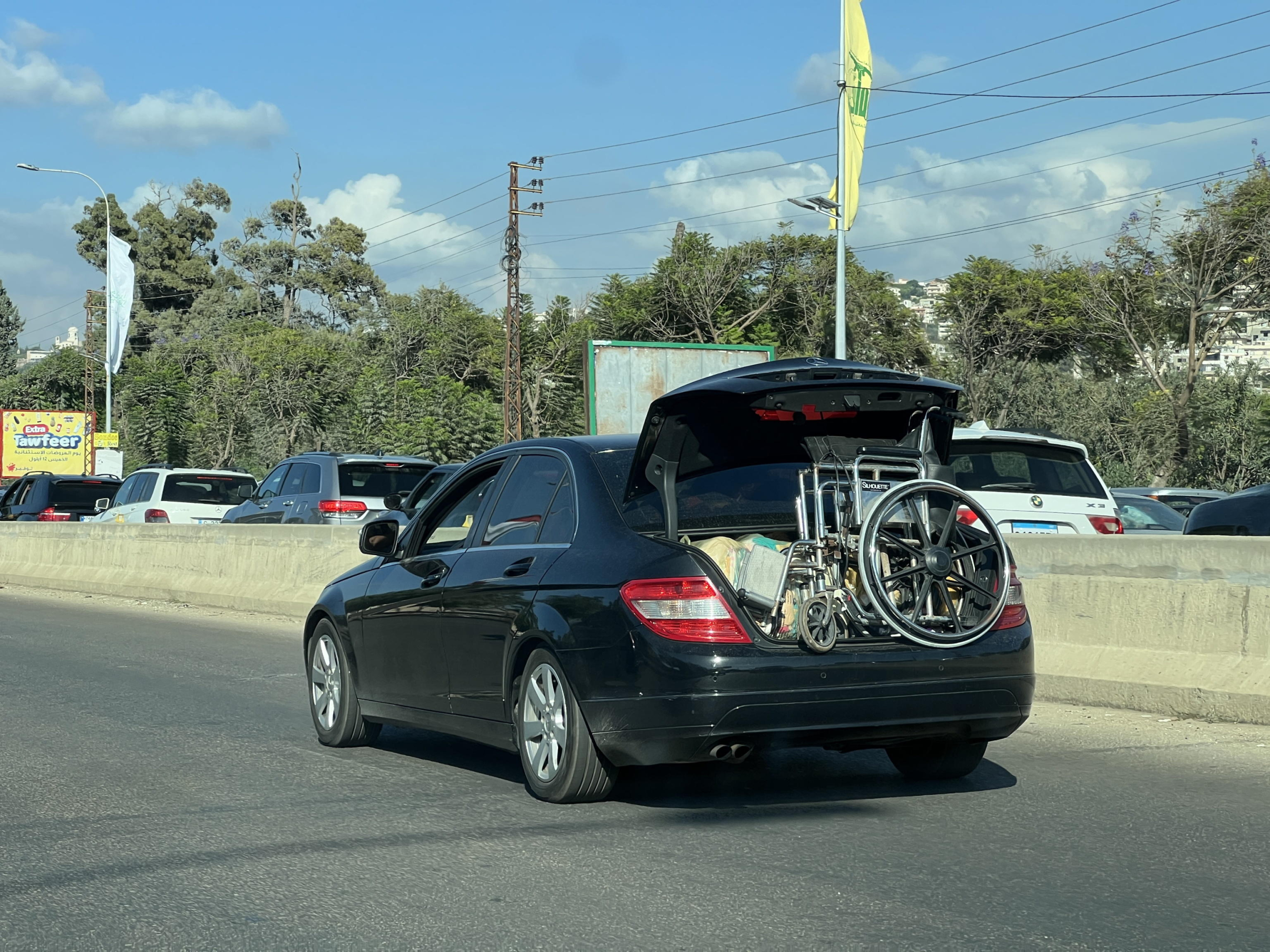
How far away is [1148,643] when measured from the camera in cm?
907

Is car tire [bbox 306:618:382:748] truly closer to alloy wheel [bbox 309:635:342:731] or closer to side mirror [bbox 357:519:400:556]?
alloy wheel [bbox 309:635:342:731]

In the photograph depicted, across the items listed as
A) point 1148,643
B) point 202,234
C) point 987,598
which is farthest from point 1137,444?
point 202,234

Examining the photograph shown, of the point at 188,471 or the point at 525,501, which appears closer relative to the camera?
the point at 525,501

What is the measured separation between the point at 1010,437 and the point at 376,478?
9079 millimetres

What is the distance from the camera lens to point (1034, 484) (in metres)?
13.6

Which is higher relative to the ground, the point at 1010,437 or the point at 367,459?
the point at 1010,437

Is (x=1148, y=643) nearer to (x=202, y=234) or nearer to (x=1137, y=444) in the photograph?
(x=1137, y=444)

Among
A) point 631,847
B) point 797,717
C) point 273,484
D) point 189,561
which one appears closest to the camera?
point 631,847

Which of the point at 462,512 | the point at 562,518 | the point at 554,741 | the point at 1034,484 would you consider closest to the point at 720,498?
the point at 562,518

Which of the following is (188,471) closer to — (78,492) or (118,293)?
(78,492)

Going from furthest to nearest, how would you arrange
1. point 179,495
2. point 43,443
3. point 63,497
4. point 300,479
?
point 43,443 → point 63,497 → point 179,495 → point 300,479

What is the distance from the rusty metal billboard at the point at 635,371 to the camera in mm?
25328

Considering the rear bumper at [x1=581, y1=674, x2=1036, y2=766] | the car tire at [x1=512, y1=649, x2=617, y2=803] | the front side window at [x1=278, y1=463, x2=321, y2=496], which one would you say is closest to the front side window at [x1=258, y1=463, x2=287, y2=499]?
the front side window at [x1=278, y1=463, x2=321, y2=496]

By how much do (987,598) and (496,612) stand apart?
207 cm
